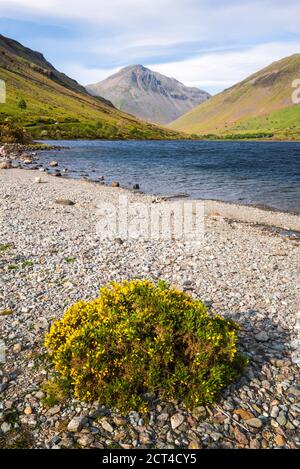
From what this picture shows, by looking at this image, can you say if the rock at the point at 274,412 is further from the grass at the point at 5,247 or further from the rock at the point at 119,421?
the grass at the point at 5,247

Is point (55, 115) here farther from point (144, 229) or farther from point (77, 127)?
point (144, 229)

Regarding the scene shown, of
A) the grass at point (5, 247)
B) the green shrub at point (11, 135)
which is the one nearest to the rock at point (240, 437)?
the grass at point (5, 247)

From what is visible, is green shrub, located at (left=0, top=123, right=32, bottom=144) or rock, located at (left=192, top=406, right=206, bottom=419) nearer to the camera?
rock, located at (left=192, top=406, right=206, bottom=419)

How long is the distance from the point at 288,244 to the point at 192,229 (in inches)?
242

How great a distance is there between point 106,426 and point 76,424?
0.59 meters

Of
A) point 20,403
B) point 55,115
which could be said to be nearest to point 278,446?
point 20,403

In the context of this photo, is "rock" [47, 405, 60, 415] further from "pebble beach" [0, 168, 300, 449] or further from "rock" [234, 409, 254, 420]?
"rock" [234, 409, 254, 420]

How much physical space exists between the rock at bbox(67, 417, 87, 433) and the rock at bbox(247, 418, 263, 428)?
3.36m

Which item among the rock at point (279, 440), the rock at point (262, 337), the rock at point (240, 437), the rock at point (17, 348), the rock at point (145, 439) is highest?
the rock at point (17, 348)

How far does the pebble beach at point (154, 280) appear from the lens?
7129 mm

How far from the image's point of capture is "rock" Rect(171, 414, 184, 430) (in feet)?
23.9

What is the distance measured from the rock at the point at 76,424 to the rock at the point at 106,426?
1.17 ft

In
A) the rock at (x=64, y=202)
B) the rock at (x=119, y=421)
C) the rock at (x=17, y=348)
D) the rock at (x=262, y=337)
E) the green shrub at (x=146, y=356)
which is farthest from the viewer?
the rock at (x=64, y=202)

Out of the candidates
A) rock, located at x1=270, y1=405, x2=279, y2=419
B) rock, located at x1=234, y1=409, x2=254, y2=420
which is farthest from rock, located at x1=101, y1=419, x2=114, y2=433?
rock, located at x1=270, y1=405, x2=279, y2=419
